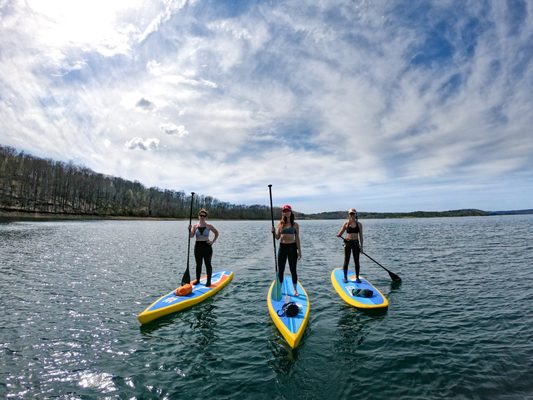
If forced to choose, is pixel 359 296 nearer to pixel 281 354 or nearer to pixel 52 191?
pixel 281 354

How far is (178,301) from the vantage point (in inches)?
424

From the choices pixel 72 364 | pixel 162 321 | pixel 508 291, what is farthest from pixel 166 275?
pixel 508 291

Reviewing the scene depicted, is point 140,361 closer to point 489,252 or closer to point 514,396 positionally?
point 514,396

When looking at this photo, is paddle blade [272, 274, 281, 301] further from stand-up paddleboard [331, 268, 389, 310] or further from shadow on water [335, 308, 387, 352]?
stand-up paddleboard [331, 268, 389, 310]

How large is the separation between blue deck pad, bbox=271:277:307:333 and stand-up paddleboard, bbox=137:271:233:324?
319 centimetres

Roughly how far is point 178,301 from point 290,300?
4.23 m

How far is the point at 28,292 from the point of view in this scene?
12828mm

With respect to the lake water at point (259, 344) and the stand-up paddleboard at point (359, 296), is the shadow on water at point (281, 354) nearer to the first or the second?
the lake water at point (259, 344)

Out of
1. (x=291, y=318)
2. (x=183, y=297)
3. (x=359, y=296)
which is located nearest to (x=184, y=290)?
(x=183, y=297)

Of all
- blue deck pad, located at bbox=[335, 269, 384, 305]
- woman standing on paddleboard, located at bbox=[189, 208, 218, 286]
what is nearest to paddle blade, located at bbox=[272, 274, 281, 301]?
blue deck pad, located at bbox=[335, 269, 384, 305]

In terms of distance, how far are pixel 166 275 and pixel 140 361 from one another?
10.3 m

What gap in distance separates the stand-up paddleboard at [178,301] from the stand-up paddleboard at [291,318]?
3120 mm

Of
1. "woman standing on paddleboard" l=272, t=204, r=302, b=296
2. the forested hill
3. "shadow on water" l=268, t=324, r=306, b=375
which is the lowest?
"shadow on water" l=268, t=324, r=306, b=375

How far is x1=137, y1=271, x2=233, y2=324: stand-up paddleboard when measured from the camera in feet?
31.2
